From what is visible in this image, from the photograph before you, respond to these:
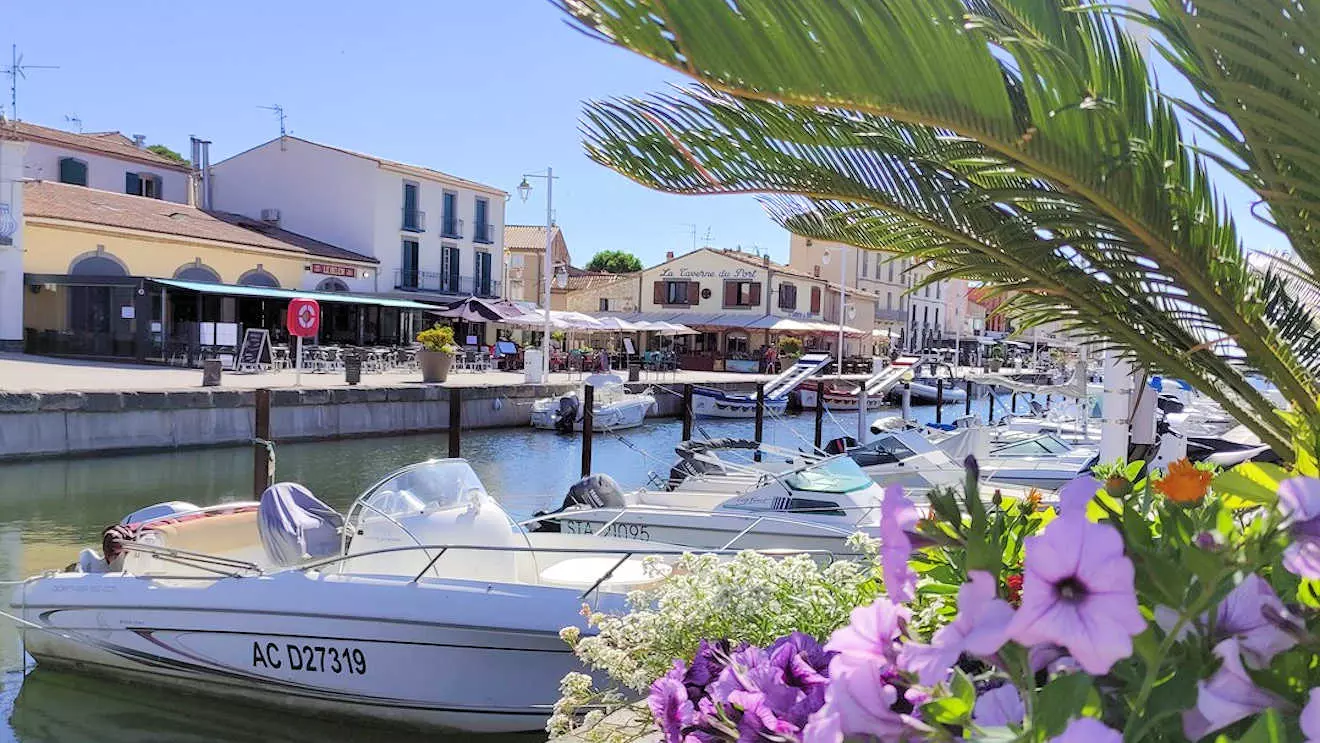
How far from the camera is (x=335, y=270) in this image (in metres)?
38.3

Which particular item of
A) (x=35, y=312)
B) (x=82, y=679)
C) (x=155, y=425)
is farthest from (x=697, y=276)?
(x=82, y=679)

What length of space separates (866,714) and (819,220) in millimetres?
2471

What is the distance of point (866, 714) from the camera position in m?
1.36

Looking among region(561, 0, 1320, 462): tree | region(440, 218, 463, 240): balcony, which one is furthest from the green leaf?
region(440, 218, 463, 240): balcony

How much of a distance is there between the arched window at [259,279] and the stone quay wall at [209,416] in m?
11.6

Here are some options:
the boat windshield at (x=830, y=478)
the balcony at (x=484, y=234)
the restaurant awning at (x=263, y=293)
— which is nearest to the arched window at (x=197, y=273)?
the restaurant awning at (x=263, y=293)

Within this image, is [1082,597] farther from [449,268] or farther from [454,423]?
[449,268]

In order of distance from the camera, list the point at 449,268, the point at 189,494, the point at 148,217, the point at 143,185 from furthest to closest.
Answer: the point at 449,268 → the point at 143,185 → the point at 148,217 → the point at 189,494

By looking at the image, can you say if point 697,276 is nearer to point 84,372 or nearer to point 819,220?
point 84,372

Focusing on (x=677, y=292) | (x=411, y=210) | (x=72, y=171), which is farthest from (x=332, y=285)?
(x=677, y=292)

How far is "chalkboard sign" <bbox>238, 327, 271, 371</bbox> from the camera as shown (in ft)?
89.6

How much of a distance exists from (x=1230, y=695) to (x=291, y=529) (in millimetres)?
7294

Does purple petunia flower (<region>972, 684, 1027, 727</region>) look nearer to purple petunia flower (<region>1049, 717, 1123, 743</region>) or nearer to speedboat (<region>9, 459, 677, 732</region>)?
purple petunia flower (<region>1049, 717, 1123, 743</region>)

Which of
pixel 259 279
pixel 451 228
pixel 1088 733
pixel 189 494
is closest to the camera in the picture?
pixel 1088 733
